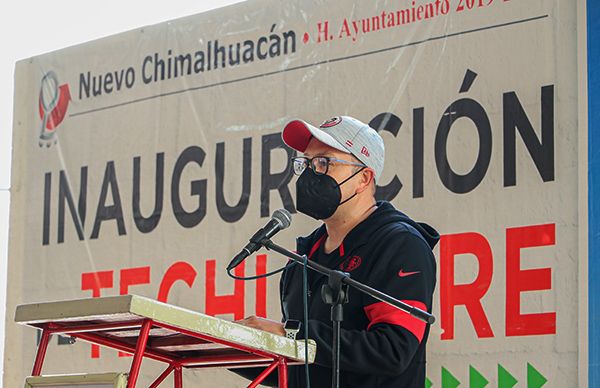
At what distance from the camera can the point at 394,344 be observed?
2354 mm

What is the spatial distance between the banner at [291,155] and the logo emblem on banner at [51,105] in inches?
0.4

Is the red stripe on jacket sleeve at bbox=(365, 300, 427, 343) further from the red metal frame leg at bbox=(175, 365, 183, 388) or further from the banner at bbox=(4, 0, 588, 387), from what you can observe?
the banner at bbox=(4, 0, 588, 387)

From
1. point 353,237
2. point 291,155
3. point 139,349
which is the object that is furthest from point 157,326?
point 291,155

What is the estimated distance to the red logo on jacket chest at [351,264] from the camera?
8.29 feet

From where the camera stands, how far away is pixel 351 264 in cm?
254

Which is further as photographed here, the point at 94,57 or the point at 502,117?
the point at 94,57

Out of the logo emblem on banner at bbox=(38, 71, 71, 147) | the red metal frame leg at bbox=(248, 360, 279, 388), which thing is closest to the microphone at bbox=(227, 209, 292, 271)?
the red metal frame leg at bbox=(248, 360, 279, 388)

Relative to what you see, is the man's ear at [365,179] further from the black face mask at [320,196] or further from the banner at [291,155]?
the banner at [291,155]

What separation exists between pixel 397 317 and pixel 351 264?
0.68ft

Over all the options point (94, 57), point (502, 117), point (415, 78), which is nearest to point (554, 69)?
point (502, 117)

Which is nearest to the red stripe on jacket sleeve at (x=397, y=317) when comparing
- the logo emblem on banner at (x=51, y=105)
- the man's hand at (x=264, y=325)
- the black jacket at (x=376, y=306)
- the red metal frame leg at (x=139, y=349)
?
the black jacket at (x=376, y=306)

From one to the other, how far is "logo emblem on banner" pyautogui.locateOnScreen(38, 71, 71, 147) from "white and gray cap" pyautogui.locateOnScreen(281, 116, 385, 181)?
314 centimetres

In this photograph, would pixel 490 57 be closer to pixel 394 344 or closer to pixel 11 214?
pixel 394 344

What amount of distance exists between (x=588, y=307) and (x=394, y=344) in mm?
1544
